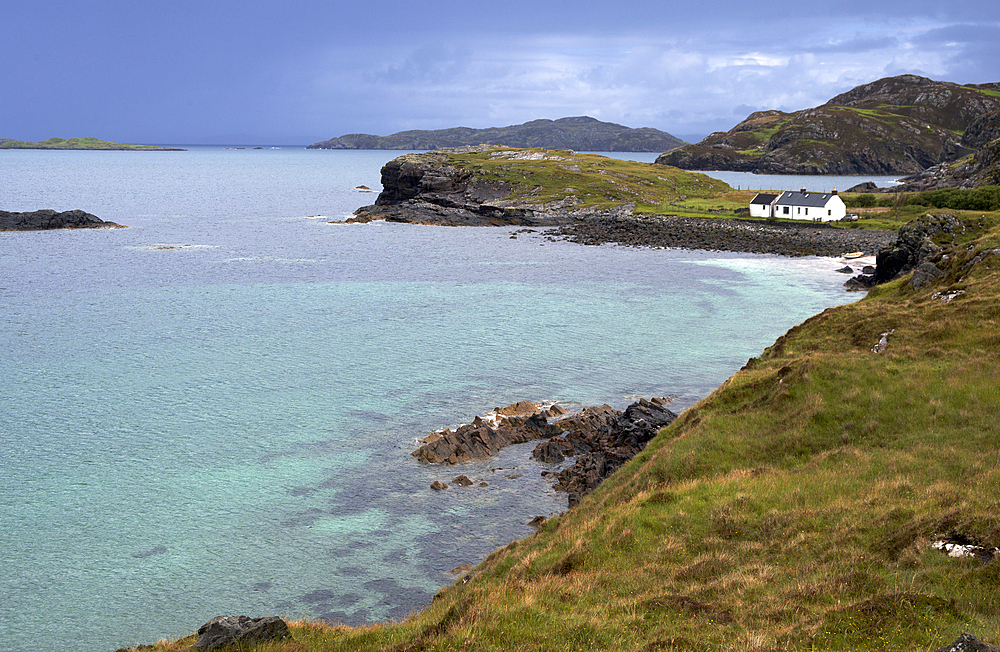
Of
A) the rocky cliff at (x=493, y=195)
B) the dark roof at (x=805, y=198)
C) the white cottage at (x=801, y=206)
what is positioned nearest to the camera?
the white cottage at (x=801, y=206)

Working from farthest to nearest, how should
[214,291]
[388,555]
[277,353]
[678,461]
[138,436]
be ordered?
[214,291] < [277,353] < [138,436] < [388,555] < [678,461]

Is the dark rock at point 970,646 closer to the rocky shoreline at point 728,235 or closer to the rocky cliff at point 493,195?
the rocky shoreline at point 728,235

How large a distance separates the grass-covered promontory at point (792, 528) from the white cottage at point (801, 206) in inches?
4359

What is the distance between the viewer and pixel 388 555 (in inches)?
1183

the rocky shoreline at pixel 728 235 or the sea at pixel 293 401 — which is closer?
the sea at pixel 293 401

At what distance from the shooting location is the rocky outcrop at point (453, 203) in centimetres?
16812

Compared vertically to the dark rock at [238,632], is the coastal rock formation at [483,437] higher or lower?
lower

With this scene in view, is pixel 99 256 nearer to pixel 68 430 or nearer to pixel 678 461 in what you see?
pixel 68 430

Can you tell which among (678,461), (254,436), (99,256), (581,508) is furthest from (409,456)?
(99,256)

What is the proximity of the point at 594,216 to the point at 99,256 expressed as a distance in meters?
98.8

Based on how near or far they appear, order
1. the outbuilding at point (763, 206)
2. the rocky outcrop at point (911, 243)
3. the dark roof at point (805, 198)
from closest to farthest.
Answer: the rocky outcrop at point (911, 243) → the dark roof at point (805, 198) → the outbuilding at point (763, 206)

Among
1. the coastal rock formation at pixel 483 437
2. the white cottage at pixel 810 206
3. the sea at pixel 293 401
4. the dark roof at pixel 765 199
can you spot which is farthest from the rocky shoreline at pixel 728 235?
the coastal rock formation at pixel 483 437

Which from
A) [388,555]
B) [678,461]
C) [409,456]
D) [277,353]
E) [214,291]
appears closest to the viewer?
[678,461]

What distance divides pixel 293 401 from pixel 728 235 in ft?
332
